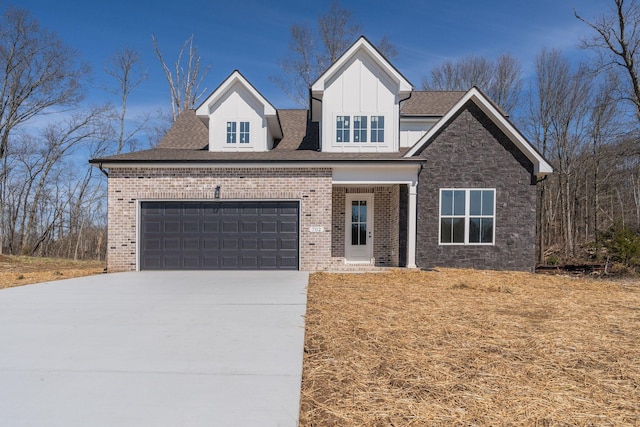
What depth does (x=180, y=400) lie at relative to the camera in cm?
283

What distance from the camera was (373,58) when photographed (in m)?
12.7

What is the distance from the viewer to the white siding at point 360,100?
1273 cm

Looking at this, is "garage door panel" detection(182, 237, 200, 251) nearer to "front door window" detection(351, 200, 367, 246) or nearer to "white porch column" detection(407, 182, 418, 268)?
"front door window" detection(351, 200, 367, 246)

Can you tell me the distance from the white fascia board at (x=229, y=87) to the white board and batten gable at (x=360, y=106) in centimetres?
169

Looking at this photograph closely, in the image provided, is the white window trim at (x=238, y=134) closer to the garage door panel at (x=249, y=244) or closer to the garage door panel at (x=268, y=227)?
the garage door panel at (x=268, y=227)

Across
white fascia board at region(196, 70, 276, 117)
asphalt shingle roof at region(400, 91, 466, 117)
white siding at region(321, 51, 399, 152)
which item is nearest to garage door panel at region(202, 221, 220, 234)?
white fascia board at region(196, 70, 276, 117)

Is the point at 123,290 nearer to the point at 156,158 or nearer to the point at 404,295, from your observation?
the point at 156,158

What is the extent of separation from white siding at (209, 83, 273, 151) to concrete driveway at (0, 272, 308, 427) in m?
7.28

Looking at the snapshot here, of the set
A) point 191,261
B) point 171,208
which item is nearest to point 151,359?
point 191,261

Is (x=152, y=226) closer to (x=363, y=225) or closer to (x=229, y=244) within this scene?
(x=229, y=244)

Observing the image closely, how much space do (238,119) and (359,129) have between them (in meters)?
4.39

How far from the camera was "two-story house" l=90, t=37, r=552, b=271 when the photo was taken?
11430mm

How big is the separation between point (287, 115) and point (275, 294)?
→ 1121 cm

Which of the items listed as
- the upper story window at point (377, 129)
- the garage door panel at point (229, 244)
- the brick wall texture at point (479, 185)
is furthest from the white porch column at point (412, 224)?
the garage door panel at point (229, 244)
